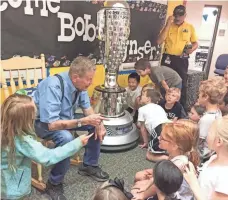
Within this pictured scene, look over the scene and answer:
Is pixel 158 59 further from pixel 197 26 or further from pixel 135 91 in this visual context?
pixel 197 26

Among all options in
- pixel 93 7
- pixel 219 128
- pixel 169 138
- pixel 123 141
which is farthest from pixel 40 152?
pixel 93 7

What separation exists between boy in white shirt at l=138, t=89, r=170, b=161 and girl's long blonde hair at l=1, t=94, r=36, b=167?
1.20m

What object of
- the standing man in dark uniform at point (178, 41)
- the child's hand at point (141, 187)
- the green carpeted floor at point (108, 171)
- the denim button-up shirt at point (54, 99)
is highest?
the standing man in dark uniform at point (178, 41)

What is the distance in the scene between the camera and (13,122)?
1179 mm

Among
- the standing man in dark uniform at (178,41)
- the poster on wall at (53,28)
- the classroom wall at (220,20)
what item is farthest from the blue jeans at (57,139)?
the classroom wall at (220,20)

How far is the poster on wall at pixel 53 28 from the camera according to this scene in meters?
1.97

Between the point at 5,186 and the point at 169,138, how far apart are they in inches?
33.9

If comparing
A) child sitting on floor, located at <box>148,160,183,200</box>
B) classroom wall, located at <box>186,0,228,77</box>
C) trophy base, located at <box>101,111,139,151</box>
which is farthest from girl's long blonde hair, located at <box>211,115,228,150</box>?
classroom wall, located at <box>186,0,228,77</box>

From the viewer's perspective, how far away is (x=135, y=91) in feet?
9.55

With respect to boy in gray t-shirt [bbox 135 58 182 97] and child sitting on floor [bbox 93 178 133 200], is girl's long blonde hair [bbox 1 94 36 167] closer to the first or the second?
child sitting on floor [bbox 93 178 133 200]

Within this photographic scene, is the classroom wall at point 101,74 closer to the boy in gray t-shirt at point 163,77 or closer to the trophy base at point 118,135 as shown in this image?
the boy in gray t-shirt at point 163,77

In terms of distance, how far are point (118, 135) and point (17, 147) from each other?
1176 mm

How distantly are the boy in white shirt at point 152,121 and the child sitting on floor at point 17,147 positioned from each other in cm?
110

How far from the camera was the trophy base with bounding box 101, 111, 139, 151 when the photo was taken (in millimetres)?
2232
